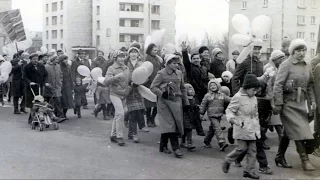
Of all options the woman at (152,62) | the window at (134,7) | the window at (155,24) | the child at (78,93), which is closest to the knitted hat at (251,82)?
the woman at (152,62)

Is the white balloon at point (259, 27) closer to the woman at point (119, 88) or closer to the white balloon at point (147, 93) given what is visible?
the white balloon at point (147, 93)

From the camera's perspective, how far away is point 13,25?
17.8 metres

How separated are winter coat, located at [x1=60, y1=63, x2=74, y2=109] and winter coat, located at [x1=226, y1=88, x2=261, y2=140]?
7176 millimetres

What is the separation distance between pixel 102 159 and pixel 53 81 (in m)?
5.07

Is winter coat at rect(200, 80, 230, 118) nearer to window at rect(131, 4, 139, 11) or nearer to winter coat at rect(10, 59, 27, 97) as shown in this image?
winter coat at rect(10, 59, 27, 97)

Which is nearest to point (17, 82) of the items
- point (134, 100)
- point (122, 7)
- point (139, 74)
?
point (134, 100)

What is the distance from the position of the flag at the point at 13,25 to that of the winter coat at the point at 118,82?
908 cm

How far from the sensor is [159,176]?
22.2 feet

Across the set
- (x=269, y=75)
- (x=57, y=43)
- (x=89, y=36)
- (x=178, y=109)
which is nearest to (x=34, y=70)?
(x=178, y=109)

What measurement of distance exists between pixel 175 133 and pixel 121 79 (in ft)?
5.68

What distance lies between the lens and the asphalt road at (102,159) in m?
6.89

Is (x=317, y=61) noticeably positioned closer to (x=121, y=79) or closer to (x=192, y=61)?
(x=192, y=61)

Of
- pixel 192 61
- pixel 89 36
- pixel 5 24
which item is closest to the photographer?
pixel 192 61

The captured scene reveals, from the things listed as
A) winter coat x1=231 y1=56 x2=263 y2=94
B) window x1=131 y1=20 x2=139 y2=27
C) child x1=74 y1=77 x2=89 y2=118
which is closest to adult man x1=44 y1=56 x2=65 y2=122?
child x1=74 y1=77 x2=89 y2=118
